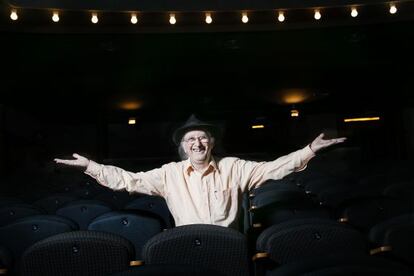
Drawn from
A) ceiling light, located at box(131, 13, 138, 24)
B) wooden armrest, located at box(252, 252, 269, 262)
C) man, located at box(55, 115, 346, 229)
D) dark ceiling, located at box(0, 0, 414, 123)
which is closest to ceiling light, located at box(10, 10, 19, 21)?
dark ceiling, located at box(0, 0, 414, 123)

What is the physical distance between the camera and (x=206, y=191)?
156 inches

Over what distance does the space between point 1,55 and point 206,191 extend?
9.21 m

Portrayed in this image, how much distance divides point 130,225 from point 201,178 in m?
0.74

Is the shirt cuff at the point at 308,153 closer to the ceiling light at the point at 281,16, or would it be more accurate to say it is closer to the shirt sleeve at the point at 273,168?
the shirt sleeve at the point at 273,168

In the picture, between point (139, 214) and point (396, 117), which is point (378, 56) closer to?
point (396, 117)

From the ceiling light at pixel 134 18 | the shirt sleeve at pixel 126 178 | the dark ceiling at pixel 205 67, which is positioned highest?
the ceiling light at pixel 134 18

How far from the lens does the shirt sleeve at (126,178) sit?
156 inches

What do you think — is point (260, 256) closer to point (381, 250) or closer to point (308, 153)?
point (381, 250)

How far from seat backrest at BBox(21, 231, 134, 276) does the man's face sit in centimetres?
168

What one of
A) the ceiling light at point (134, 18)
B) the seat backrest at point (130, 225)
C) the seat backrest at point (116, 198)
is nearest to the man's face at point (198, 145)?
the seat backrest at point (130, 225)

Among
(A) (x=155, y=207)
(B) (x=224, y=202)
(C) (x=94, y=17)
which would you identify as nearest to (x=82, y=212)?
(A) (x=155, y=207)

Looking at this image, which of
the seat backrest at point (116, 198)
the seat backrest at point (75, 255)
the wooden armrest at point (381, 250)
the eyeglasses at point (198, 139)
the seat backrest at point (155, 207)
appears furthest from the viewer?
the seat backrest at point (116, 198)

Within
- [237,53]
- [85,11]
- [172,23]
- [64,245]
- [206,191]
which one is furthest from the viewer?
[237,53]

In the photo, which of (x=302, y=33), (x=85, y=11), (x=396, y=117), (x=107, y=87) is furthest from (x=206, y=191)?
(x=396, y=117)
